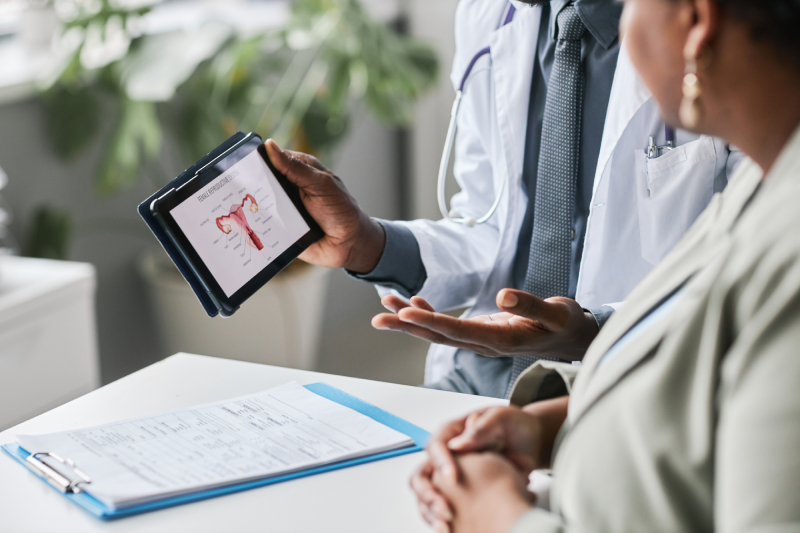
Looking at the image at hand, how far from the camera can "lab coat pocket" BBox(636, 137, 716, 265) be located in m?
1.07

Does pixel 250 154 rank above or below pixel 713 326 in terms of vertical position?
above

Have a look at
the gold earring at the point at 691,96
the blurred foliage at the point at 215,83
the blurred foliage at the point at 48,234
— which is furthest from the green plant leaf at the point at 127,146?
the gold earring at the point at 691,96

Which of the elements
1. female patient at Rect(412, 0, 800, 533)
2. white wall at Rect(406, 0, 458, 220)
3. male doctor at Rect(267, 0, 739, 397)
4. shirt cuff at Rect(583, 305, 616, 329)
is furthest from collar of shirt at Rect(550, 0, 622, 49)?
white wall at Rect(406, 0, 458, 220)

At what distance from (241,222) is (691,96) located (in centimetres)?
59

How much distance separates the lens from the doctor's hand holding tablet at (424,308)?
87cm

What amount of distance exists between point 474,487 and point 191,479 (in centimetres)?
25

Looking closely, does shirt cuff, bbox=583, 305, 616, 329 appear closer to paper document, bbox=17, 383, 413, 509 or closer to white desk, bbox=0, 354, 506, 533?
white desk, bbox=0, 354, 506, 533

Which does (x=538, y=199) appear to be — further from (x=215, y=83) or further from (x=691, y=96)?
(x=215, y=83)

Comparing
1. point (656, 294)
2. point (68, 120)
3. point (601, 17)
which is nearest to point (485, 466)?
point (656, 294)

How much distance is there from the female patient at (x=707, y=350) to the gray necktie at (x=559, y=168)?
57 cm

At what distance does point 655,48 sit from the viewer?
510 mm

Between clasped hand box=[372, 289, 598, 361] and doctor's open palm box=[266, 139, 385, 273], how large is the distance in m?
0.19

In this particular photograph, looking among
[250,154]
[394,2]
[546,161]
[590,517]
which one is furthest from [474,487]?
[394,2]

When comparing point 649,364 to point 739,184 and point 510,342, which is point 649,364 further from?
point 510,342
